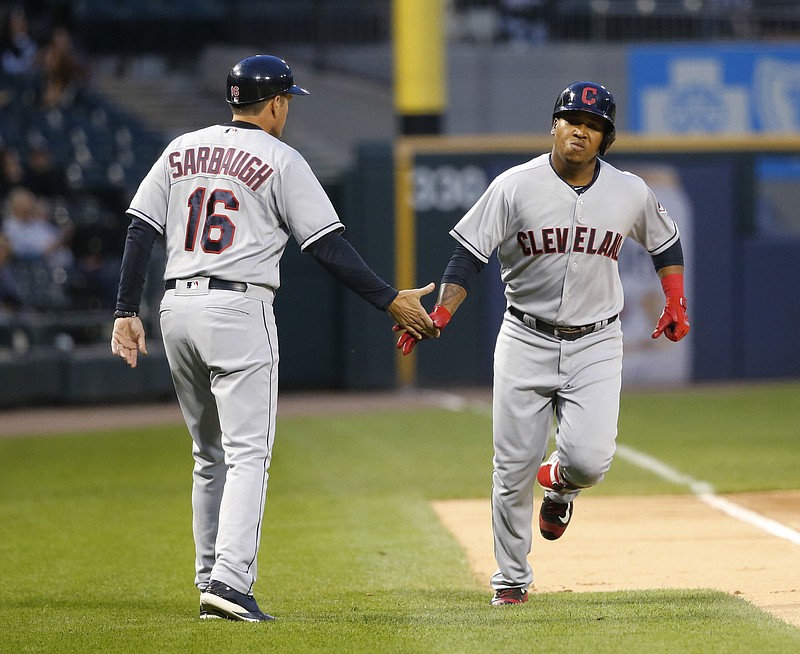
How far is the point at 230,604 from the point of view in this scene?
426 cm

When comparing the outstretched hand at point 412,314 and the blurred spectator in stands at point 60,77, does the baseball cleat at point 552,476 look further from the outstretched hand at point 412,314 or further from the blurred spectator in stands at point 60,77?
the blurred spectator in stands at point 60,77

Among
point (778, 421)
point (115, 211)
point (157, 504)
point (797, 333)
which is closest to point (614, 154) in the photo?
point (797, 333)

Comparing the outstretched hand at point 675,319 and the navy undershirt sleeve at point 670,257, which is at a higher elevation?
the navy undershirt sleeve at point 670,257

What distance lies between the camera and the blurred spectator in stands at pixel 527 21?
20.1 m

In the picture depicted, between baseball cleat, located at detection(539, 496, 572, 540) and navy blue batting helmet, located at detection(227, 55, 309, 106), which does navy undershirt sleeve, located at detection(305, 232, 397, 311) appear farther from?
baseball cleat, located at detection(539, 496, 572, 540)

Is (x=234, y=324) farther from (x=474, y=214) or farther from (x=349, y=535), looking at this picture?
(x=349, y=535)

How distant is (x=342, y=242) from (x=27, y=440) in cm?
741

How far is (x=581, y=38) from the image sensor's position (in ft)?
66.0

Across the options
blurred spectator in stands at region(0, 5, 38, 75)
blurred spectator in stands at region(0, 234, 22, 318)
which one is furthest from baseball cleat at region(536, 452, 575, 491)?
blurred spectator in stands at region(0, 5, 38, 75)

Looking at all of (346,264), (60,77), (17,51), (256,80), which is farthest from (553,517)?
(17,51)

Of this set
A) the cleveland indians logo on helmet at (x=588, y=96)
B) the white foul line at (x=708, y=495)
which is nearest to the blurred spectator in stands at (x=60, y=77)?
the white foul line at (x=708, y=495)

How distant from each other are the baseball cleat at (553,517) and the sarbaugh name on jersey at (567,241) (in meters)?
1.01

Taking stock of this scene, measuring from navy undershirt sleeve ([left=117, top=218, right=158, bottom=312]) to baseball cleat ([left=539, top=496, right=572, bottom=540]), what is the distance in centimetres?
180

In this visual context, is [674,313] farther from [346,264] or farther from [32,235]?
[32,235]
